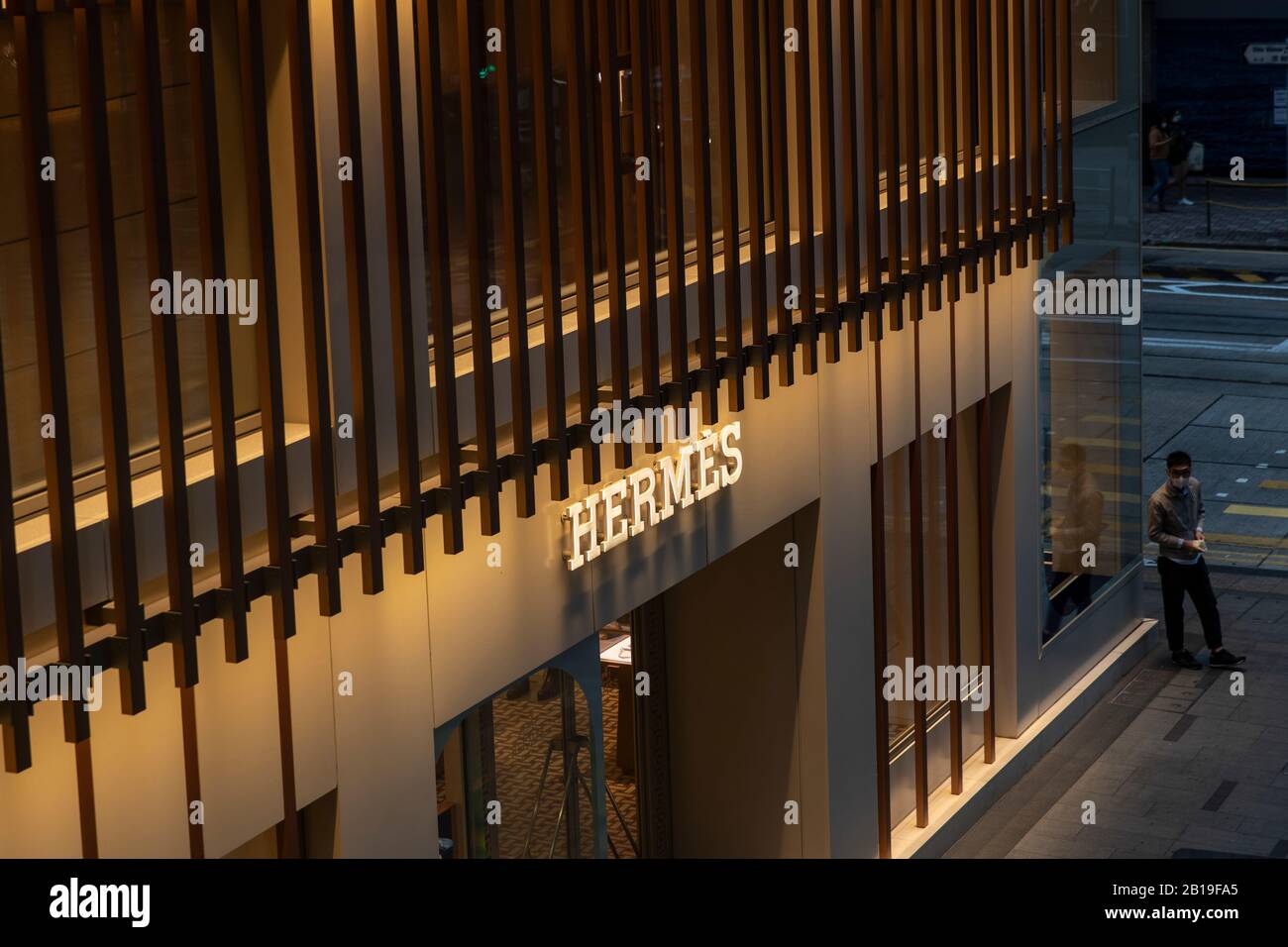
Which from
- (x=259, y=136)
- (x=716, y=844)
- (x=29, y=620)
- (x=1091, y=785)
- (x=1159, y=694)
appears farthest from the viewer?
(x=1159, y=694)

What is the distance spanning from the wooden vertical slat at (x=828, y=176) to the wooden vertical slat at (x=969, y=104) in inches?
58.0

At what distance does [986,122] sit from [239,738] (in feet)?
23.2

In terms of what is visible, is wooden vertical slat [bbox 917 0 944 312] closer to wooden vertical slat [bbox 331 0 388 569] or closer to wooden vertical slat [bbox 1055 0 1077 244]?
wooden vertical slat [bbox 1055 0 1077 244]

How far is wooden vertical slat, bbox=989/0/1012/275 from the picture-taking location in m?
12.5

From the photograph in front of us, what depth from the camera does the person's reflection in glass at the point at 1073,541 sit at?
49.8 ft

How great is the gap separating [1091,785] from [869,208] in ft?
16.4

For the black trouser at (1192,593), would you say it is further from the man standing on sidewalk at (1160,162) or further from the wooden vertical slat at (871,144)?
the man standing on sidewalk at (1160,162)

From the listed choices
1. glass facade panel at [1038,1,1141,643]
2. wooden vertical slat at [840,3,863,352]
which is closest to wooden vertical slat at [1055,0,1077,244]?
glass facade panel at [1038,1,1141,643]

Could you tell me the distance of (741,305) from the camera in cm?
1013

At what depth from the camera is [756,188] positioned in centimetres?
1014

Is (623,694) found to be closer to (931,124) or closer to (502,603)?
(502,603)
